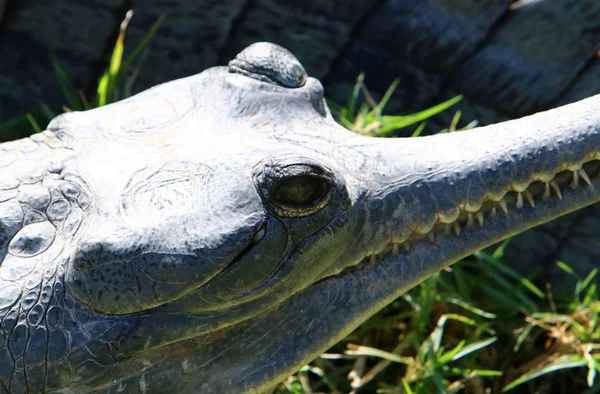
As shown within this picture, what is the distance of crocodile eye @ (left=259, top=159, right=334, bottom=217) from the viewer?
6.47 ft

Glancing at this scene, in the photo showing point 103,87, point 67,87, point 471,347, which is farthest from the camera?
point 67,87

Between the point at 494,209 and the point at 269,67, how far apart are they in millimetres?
761

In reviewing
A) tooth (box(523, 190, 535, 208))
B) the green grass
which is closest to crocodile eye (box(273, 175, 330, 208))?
tooth (box(523, 190, 535, 208))

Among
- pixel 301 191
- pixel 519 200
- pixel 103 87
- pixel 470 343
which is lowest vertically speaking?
pixel 470 343

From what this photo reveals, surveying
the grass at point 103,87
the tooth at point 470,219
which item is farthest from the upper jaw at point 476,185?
the grass at point 103,87

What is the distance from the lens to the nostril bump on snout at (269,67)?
2.37 metres

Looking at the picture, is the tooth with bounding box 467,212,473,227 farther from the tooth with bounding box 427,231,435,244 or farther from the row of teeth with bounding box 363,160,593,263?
the tooth with bounding box 427,231,435,244

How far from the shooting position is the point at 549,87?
3.45 metres

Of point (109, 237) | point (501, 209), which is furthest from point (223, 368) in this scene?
point (501, 209)

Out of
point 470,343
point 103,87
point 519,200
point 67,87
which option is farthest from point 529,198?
point 67,87

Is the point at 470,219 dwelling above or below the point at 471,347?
above

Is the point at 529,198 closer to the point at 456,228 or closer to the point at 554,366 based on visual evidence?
the point at 456,228

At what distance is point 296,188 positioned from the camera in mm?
1985

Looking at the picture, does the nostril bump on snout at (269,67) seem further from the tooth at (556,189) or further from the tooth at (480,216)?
the tooth at (556,189)
